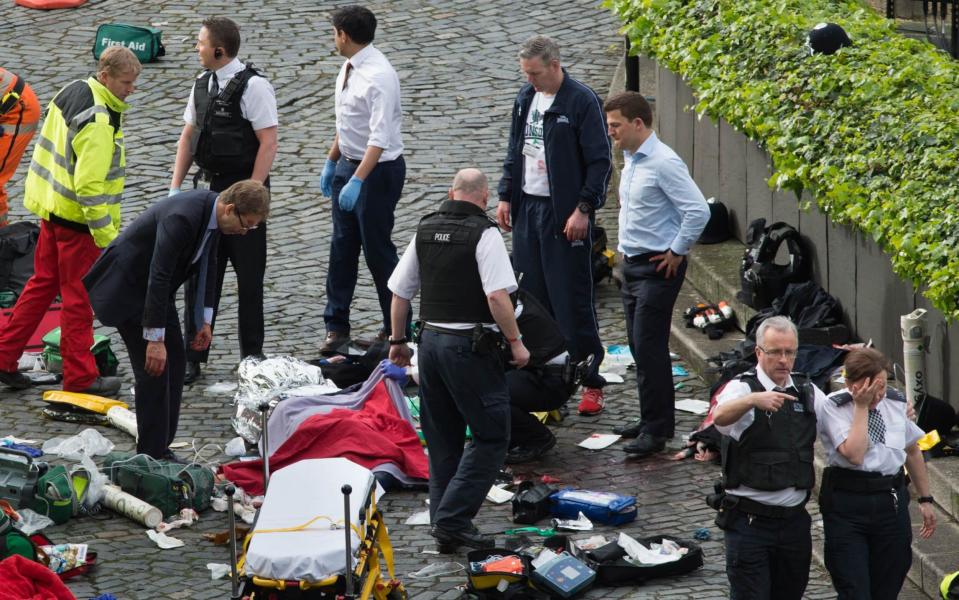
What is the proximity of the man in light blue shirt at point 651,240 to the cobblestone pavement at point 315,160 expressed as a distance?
382 mm

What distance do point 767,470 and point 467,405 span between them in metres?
1.92

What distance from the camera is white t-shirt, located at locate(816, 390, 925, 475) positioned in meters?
6.75

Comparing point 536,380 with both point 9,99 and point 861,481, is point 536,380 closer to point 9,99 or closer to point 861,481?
point 861,481

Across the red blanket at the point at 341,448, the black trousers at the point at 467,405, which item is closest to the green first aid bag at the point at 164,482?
the red blanket at the point at 341,448

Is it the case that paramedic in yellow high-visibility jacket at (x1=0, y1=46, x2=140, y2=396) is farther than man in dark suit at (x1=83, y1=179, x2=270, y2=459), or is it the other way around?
paramedic in yellow high-visibility jacket at (x1=0, y1=46, x2=140, y2=396)

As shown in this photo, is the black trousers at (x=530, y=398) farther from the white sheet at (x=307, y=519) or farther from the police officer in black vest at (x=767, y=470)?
the police officer in black vest at (x=767, y=470)

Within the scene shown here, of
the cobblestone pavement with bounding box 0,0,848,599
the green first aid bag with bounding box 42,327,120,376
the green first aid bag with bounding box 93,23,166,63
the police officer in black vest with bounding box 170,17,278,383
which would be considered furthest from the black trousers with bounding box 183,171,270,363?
the green first aid bag with bounding box 93,23,166,63

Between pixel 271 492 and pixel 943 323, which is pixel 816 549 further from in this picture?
pixel 271 492

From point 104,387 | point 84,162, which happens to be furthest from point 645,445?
point 84,162

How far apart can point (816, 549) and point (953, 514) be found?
703mm

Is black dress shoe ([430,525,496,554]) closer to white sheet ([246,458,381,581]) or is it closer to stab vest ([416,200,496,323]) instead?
white sheet ([246,458,381,581])

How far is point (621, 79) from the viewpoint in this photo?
15.4 metres

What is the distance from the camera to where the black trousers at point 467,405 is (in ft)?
26.3

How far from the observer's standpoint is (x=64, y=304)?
10000 mm
